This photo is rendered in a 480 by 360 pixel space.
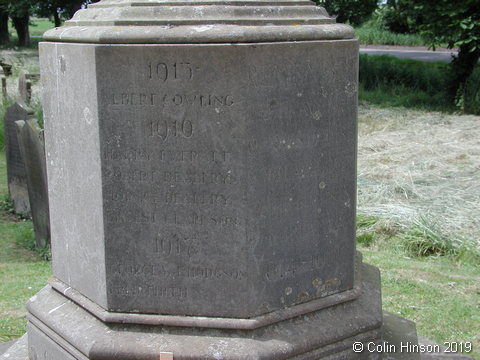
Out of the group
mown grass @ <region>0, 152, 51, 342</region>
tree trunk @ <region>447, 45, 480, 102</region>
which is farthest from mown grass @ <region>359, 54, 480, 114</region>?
mown grass @ <region>0, 152, 51, 342</region>

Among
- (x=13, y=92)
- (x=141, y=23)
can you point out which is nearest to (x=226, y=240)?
(x=141, y=23)

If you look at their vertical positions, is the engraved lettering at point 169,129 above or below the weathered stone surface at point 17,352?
above

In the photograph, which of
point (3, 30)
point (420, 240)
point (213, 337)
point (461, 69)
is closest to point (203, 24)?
point (213, 337)

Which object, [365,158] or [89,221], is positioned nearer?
[89,221]

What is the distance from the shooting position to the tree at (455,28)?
1390 centimetres

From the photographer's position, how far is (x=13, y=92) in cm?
1414

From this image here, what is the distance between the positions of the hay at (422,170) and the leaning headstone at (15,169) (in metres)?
4.62

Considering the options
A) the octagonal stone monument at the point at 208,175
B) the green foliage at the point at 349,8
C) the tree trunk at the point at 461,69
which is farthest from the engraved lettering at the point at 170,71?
the green foliage at the point at 349,8

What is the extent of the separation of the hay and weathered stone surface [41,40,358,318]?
3.97 metres

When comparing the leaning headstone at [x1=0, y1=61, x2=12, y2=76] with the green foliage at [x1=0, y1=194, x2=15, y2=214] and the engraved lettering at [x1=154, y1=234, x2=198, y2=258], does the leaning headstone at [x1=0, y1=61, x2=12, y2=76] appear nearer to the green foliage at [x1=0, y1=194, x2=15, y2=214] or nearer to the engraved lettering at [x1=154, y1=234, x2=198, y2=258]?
the green foliage at [x1=0, y1=194, x2=15, y2=214]

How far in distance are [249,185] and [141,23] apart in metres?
0.88

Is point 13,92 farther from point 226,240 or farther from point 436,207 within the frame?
point 226,240

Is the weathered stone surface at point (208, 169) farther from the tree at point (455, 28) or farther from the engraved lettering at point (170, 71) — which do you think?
the tree at point (455, 28)

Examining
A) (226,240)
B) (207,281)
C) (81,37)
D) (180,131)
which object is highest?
(81,37)
